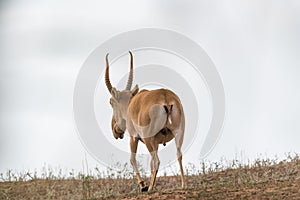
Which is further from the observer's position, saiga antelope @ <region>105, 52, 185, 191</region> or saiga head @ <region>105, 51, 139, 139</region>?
saiga head @ <region>105, 51, 139, 139</region>

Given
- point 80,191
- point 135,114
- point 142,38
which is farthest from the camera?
point 142,38

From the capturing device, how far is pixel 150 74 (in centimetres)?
1647

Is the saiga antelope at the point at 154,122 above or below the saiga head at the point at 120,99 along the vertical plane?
below

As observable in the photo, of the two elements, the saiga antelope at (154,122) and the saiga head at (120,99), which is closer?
the saiga antelope at (154,122)

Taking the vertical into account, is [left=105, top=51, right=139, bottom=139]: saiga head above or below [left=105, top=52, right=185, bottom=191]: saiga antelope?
above

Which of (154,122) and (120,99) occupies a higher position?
(120,99)

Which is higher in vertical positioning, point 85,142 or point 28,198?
point 85,142

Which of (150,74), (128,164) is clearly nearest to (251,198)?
(128,164)

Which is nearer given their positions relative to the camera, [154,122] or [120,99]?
[154,122]

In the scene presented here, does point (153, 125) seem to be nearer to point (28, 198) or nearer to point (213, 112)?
point (213, 112)

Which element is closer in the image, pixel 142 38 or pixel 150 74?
pixel 150 74

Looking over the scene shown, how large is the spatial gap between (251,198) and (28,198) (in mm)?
Answer: 6576

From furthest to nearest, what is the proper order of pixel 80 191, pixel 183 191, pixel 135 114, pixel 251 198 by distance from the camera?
pixel 80 191
pixel 135 114
pixel 183 191
pixel 251 198

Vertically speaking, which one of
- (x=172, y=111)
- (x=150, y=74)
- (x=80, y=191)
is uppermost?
(x=150, y=74)
